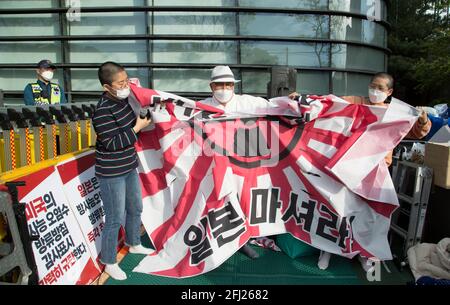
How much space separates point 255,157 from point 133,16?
6969 mm

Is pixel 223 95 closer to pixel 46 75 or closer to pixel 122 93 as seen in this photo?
pixel 122 93

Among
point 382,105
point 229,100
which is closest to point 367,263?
point 382,105

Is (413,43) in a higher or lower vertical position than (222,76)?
higher

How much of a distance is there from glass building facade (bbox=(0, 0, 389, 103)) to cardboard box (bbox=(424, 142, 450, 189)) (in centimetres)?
584

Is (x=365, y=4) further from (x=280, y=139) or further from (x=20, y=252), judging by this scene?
(x=20, y=252)

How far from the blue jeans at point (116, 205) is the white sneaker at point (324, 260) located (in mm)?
1890

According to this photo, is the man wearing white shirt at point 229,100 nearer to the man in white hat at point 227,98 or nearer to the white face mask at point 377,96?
the man in white hat at point 227,98

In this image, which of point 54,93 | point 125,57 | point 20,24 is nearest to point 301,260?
point 54,93

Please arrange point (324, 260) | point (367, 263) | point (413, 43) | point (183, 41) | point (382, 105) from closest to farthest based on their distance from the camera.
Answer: point (367, 263) < point (324, 260) < point (382, 105) < point (183, 41) < point (413, 43)

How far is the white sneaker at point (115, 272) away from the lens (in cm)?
329

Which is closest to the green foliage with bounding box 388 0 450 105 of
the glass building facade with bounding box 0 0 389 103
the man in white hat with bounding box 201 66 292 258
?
the glass building facade with bounding box 0 0 389 103

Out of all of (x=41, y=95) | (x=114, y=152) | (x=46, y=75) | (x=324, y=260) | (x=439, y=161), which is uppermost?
(x=46, y=75)

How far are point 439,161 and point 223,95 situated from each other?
226cm

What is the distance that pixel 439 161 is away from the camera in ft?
11.4
